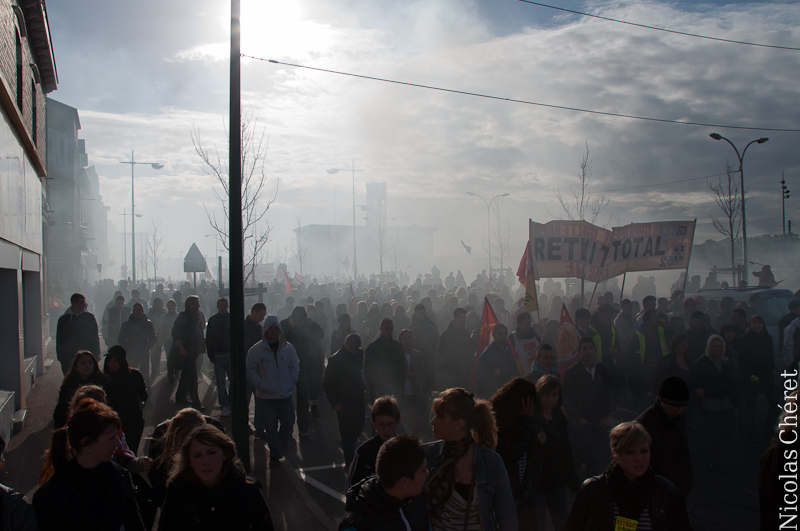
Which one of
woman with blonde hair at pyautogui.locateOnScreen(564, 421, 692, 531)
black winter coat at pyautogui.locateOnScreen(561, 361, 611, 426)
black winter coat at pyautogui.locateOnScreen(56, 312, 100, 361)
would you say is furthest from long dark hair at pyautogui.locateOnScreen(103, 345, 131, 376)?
black winter coat at pyautogui.locateOnScreen(561, 361, 611, 426)

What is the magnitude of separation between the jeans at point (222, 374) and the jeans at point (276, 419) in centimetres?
218

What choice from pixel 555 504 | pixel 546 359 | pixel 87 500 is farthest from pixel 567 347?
pixel 87 500

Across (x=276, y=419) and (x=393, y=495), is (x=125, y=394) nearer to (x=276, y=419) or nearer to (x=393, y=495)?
(x=276, y=419)

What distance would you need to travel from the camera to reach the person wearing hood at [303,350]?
8484 millimetres

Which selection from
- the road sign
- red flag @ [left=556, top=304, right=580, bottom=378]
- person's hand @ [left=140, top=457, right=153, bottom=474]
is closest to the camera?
person's hand @ [left=140, top=457, right=153, bottom=474]

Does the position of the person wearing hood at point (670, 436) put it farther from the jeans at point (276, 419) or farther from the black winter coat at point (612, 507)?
the jeans at point (276, 419)

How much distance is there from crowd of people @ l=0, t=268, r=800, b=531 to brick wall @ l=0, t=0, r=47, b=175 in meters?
3.93

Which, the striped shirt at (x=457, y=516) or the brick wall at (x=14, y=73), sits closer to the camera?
the striped shirt at (x=457, y=516)

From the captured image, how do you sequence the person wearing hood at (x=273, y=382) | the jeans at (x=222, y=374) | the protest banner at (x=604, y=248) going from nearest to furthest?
the person wearing hood at (x=273, y=382)
the jeans at (x=222, y=374)
the protest banner at (x=604, y=248)

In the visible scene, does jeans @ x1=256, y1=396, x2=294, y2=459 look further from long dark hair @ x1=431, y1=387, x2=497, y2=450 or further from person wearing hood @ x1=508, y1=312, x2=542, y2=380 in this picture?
long dark hair @ x1=431, y1=387, x2=497, y2=450

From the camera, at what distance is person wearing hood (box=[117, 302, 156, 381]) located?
1075cm

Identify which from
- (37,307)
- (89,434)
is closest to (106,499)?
(89,434)

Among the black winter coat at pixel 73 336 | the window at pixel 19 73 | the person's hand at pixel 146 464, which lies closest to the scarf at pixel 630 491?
the person's hand at pixel 146 464

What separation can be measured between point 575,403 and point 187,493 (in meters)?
4.43
